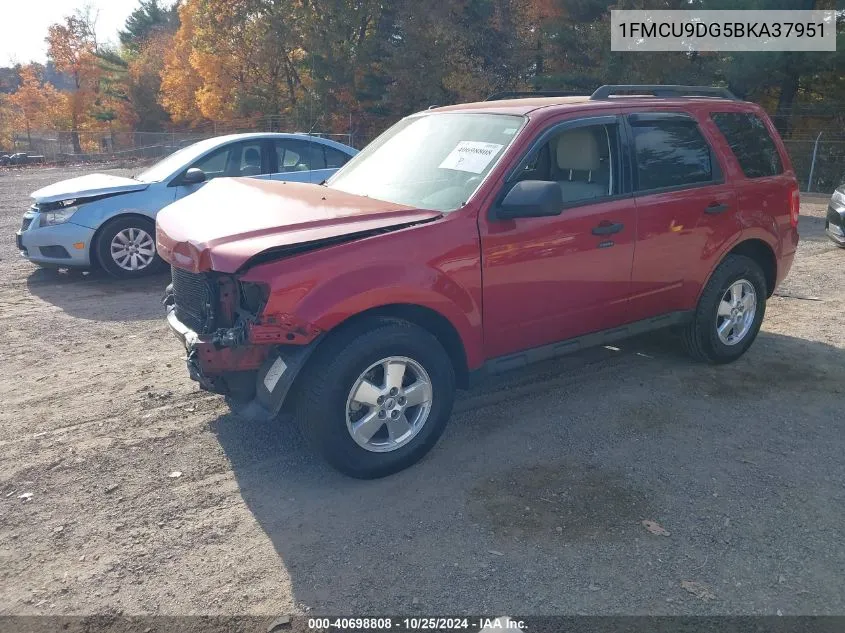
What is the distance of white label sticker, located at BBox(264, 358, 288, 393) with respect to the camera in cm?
352

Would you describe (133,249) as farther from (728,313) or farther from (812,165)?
(812,165)

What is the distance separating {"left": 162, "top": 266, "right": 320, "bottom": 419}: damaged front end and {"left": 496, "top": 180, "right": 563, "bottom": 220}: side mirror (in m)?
1.34

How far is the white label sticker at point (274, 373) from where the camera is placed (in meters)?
3.52

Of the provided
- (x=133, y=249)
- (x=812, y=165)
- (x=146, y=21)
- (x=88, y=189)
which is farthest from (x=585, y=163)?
(x=146, y=21)

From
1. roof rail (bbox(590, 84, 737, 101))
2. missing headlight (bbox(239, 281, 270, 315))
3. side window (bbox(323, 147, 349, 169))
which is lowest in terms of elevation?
missing headlight (bbox(239, 281, 270, 315))

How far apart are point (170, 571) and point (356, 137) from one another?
29.8m

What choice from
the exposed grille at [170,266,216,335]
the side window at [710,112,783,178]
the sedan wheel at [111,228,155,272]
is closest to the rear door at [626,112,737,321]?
the side window at [710,112,783,178]

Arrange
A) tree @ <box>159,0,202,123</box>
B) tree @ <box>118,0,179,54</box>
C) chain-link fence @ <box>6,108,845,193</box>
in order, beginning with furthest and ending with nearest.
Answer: tree @ <box>118,0,179,54</box> < tree @ <box>159,0,202,123</box> < chain-link fence @ <box>6,108,845,193</box>

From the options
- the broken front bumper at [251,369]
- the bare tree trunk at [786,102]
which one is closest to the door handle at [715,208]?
the broken front bumper at [251,369]

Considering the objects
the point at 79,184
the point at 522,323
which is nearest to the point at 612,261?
the point at 522,323

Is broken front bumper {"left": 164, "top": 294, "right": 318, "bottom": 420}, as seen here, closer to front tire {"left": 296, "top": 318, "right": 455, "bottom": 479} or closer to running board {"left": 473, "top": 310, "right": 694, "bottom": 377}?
front tire {"left": 296, "top": 318, "right": 455, "bottom": 479}

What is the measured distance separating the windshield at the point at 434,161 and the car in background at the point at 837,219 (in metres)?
7.29

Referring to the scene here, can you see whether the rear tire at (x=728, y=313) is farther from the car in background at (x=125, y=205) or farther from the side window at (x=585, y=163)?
the car in background at (x=125, y=205)

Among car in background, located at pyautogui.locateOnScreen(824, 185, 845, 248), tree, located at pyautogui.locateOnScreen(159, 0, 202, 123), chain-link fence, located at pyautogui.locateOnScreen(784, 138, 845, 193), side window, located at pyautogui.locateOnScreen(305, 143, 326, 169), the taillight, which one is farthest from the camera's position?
tree, located at pyautogui.locateOnScreen(159, 0, 202, 123)
